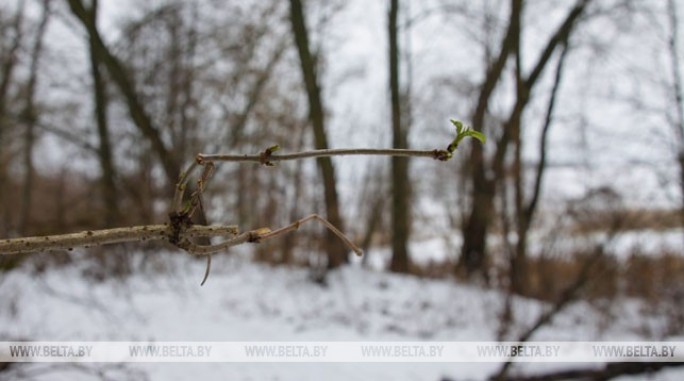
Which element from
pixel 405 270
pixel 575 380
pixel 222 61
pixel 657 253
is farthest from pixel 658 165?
pixel 222 61

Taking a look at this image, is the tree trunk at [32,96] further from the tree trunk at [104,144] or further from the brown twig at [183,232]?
the brown twig at [183,232]

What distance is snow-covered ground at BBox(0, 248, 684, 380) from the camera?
3357 mm

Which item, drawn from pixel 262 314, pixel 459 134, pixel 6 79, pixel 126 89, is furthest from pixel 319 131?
pixel 459 134

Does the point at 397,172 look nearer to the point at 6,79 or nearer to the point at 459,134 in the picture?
the point at 6,79

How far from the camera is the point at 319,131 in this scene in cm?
721

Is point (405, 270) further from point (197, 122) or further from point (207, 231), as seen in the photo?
point (207, 231)

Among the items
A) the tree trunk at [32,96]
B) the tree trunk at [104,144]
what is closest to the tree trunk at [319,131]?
the tree trunk at [104,144]

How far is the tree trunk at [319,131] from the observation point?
273 inches

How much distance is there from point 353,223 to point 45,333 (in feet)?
33.2

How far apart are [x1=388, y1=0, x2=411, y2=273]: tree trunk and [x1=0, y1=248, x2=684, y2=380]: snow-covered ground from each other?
128 cm

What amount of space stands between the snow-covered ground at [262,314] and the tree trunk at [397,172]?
1285mm

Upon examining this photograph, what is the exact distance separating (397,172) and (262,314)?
4.13 metres

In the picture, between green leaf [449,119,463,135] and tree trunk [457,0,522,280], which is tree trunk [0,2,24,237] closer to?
tree trunk [457,0,522,280]

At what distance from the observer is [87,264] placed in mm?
5262
